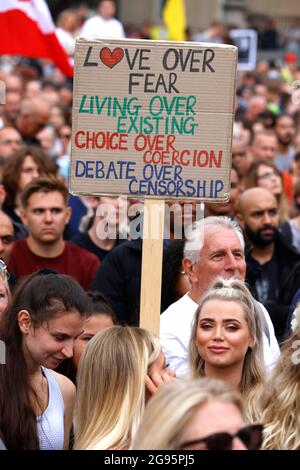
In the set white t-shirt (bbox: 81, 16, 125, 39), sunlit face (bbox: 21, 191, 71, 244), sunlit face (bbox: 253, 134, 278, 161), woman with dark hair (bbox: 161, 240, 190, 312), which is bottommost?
woman with dark hair (bbox: 161, 240, 190, 312)

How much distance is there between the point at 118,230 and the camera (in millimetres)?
8172

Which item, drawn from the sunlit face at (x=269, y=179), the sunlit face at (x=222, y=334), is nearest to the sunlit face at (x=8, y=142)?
the sunlit face at (x=269, y=179)

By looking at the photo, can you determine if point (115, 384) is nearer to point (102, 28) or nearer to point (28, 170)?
point (28, 170)

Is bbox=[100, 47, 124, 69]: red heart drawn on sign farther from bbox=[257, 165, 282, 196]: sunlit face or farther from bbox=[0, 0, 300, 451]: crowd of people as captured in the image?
bbox=[257, 165, 282, 196]: sunlit face

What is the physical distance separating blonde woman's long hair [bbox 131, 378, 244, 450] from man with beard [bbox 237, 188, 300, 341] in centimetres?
394

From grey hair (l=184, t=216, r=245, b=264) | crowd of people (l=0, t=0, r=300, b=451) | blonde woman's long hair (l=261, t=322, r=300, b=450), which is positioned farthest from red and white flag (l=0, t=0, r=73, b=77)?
blonde woman's long hair (l=261, t=322, r=300, b=450)

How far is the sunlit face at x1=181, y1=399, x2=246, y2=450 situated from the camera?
3.62 meters

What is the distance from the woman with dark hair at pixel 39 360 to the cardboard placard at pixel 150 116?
1.55ft

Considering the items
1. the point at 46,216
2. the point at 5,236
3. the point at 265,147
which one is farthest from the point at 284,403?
A: the point at 265,147

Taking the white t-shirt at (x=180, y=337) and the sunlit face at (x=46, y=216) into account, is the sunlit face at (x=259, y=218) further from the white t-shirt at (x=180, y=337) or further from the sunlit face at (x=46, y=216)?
the white t-shirt at (x=180, y=337)

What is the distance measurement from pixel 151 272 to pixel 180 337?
0.54 meters

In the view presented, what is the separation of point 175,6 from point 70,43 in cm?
650

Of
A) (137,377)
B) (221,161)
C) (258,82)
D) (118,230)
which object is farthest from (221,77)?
(258,82)

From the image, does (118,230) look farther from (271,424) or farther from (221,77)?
(271,424)
